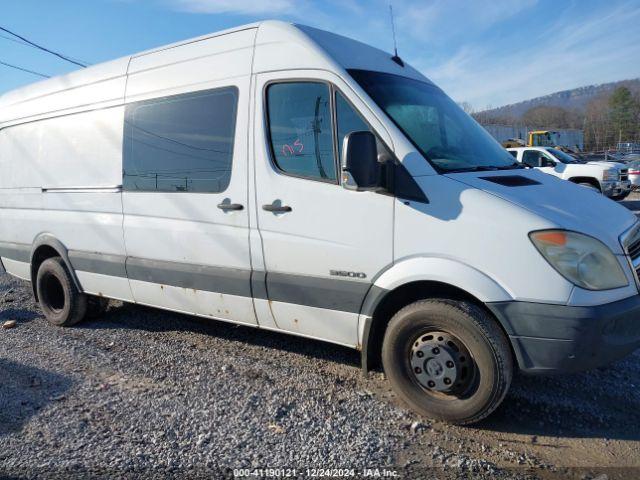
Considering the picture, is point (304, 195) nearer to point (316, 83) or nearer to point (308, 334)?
point (316, 83)

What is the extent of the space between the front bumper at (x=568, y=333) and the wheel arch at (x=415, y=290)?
0.10m

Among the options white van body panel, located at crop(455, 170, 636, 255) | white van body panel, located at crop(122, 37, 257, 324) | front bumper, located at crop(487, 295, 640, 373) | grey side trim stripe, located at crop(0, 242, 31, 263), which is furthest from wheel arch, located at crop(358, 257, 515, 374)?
grey side trim stripe, located at crop(0, 242, 31, 263)

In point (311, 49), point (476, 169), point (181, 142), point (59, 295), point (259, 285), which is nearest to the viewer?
point (476, 169)

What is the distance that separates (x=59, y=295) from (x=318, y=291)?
12.2ft

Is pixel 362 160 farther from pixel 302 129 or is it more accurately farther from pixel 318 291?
pixel 318 291

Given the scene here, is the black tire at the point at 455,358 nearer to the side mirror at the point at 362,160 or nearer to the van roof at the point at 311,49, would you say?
the side mirror at the point at 362,160

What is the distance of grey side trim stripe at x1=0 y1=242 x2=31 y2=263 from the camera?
230 inches

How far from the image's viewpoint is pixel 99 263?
5.03 m

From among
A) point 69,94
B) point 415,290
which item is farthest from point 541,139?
point 415,290

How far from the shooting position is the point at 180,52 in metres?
4.40

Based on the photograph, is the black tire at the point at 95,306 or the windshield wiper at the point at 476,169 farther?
the black tire at the point at 95,306

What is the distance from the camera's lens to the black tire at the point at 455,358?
3.05m

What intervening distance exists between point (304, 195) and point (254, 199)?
0.46 meters

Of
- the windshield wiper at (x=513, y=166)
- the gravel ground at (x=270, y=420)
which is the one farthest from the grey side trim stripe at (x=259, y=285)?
the windshield wiper at (x=513, y=166)
